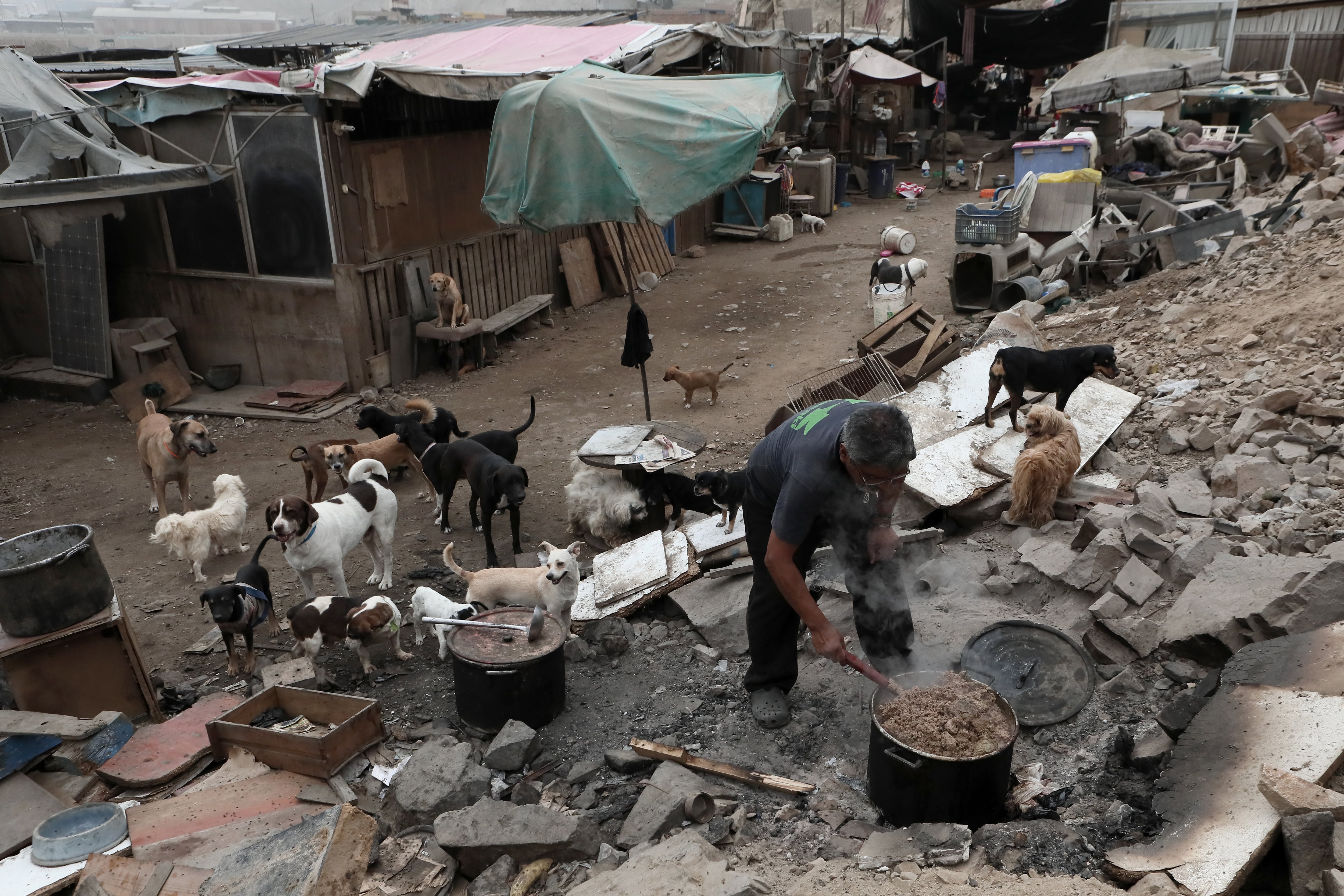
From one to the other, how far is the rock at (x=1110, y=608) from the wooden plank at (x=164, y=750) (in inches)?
175

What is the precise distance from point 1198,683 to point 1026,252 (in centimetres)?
905

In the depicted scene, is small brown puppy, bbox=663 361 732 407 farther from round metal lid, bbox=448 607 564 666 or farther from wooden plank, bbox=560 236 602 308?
round metal lid, bbox=448 607 564 666

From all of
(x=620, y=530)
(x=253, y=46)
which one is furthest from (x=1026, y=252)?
(x=253, y=46)

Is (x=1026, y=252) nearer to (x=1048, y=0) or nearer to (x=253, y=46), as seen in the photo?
(x=253, y=46)

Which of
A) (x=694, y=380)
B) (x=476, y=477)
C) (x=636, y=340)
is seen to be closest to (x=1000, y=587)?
(x=476, y=477)

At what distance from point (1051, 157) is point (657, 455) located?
1008cm

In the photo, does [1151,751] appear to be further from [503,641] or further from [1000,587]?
[503,641]

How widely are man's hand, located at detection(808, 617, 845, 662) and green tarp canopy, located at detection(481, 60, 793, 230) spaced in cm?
399

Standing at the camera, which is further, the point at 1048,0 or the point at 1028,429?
the point at 1048,0

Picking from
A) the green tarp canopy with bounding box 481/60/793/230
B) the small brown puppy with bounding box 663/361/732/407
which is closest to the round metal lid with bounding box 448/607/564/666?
the green tarp canopy with bounding box 481/60/793/230

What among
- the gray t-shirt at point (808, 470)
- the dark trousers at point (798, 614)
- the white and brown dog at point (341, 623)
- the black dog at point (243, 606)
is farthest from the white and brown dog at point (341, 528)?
the gray t-shirt at point (808, 470)

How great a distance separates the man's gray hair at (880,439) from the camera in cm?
338

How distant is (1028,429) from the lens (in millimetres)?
6059

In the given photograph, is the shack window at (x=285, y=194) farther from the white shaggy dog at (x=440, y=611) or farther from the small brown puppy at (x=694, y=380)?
the white shaggy dog at (x=440, y=611)
